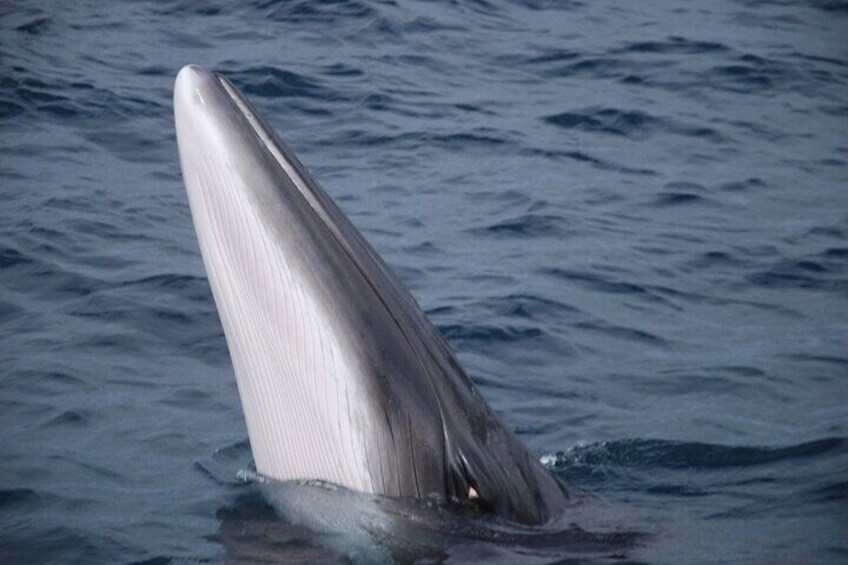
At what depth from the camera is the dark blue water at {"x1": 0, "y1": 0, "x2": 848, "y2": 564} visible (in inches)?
353

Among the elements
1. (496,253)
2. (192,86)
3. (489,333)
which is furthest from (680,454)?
(192,86)

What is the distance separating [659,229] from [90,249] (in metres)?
6.54

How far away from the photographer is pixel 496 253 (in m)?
15.6

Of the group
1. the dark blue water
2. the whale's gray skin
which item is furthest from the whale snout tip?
the dark blue water

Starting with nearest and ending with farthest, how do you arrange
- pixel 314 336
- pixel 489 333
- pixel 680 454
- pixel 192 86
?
pixel 314 336 → pixel 192 86 → pixel 680 454 → pixel 489 333

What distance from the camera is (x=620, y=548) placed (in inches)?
301

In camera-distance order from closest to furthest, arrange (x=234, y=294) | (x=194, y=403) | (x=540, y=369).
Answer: (x=234, y=294)
(x=194, y=403)
(x=540, y=369)

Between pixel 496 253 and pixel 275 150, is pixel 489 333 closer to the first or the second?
pixel 496 253

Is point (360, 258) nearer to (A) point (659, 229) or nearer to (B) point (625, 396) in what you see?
(B) point (625, 396)

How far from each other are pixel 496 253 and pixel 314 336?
8604 millimetres

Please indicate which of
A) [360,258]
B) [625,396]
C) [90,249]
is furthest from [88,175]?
[360,258]

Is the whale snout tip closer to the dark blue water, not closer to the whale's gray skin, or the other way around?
the whale's gray skin

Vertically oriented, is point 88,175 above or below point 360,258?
below

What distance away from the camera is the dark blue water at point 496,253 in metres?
8.97
